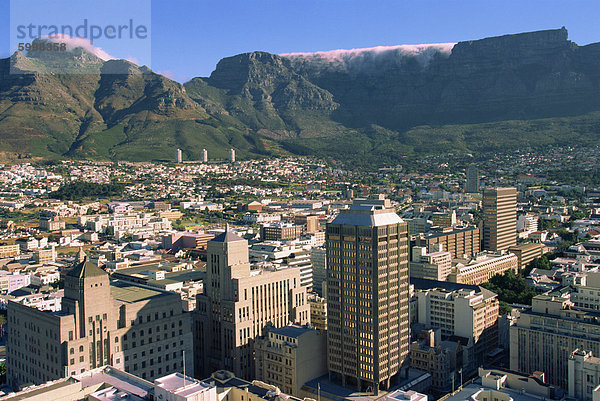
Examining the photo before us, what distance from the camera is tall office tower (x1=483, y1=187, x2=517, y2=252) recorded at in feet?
335

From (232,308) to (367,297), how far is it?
12.0 meters

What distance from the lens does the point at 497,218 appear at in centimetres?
10250

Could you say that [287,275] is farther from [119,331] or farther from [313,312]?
[119,331]

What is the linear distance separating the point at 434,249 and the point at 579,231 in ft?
168

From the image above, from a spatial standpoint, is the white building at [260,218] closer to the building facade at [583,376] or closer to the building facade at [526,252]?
the building facade at [526,252]

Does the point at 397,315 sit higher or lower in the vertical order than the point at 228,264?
lower

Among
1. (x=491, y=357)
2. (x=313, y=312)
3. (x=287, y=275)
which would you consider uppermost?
(x=287, y=275)

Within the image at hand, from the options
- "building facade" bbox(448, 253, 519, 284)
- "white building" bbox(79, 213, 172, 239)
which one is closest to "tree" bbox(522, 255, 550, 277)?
"building facade" bbox(448, 253, 519, 284)

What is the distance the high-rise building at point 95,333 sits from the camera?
43.0 meters

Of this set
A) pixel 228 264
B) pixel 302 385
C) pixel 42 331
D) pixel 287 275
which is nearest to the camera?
pixel 42 331

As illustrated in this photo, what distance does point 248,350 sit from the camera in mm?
52625

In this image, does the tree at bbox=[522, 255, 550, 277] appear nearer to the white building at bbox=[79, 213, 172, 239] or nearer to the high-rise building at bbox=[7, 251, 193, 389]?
the high-rise building at bbox=[7, 251, 193, 389]

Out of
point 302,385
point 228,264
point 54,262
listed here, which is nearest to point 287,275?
point 228,264

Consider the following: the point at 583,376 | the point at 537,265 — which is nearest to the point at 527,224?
the point at 537,265
